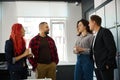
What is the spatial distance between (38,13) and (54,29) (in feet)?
1.99

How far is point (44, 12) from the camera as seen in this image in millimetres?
6234

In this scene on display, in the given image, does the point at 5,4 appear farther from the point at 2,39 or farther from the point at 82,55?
the point at 82,55

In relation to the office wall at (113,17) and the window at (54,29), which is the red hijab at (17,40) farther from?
the window at (54,29)

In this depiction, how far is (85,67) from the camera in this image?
3.64 meters

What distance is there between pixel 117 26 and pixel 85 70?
0.83m

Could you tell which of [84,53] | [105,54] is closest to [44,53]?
[84,53]

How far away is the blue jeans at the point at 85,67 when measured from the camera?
3633 mm

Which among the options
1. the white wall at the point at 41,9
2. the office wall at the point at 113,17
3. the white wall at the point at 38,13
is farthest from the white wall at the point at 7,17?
the office wall at the point at 113,17

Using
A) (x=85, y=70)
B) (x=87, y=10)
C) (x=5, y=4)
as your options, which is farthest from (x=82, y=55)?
(x=5, y=4)

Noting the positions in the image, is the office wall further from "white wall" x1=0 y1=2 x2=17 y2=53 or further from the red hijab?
"white wall" x1=0 y1=2 x2=17 y2=53

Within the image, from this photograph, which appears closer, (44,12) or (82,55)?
(82,55)

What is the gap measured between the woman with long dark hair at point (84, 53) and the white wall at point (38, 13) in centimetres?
249

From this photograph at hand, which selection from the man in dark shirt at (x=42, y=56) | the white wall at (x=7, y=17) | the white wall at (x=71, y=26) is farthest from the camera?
the white wall at (x=71, y=26)

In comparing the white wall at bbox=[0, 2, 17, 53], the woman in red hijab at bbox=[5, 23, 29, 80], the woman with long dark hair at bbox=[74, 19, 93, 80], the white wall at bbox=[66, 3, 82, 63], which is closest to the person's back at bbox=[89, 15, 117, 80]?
the woman with long dark hair at bbox=[74, 19, 93, 80]
